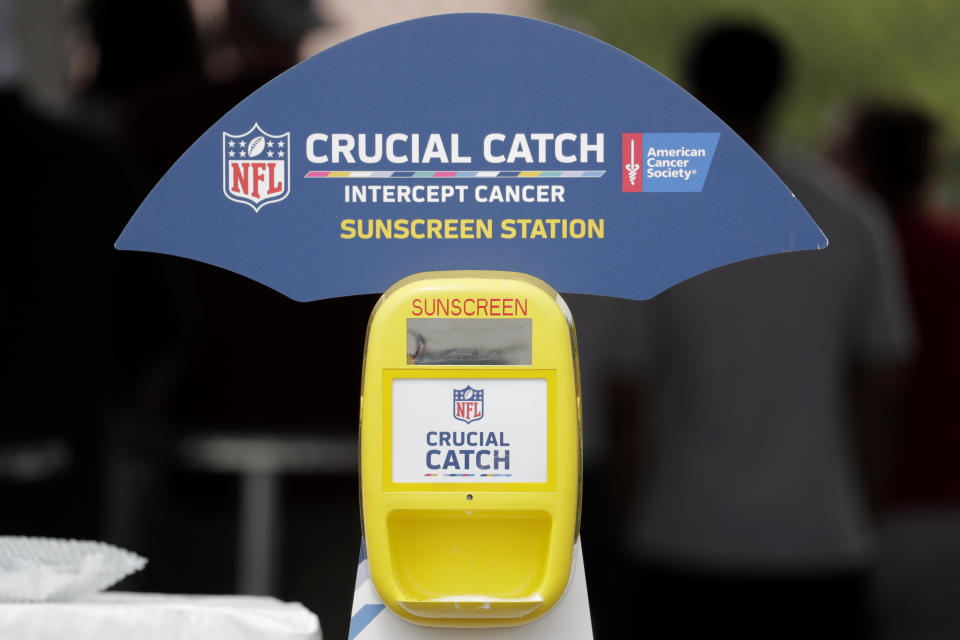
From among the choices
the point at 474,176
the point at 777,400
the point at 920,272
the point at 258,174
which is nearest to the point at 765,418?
the point at 777,400

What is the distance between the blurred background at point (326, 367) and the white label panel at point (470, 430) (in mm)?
592

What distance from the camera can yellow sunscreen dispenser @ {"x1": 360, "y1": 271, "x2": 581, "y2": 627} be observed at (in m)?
1.12

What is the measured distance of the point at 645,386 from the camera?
2473 millimetres

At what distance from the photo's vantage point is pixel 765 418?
2.37 metres

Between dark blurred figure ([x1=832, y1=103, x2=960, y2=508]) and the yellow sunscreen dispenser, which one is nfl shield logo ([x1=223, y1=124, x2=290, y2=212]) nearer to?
the yellow sunscreen dispenser

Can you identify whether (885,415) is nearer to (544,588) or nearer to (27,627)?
(544,588)

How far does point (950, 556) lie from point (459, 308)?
9.18 feet

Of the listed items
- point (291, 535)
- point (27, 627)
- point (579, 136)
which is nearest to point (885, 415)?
point (291, 535)

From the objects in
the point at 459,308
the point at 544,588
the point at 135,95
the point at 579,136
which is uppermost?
the point at 135,95

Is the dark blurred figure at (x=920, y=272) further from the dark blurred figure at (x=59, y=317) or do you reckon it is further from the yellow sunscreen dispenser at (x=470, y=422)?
the yellow sunscreen dispenser at (x=470, y=422)

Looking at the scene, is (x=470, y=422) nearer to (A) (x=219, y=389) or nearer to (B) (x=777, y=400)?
(A) (x=219, y=389)

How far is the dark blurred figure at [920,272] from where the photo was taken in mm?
2955

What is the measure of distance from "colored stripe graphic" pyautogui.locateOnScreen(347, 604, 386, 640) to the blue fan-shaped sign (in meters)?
0.33

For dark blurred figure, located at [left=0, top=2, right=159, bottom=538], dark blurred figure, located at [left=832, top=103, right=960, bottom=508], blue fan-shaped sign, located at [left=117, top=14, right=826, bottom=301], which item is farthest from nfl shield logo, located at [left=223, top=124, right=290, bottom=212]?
dark blurred figure, located at [left=832, top=103, right=960, bottom=508]
